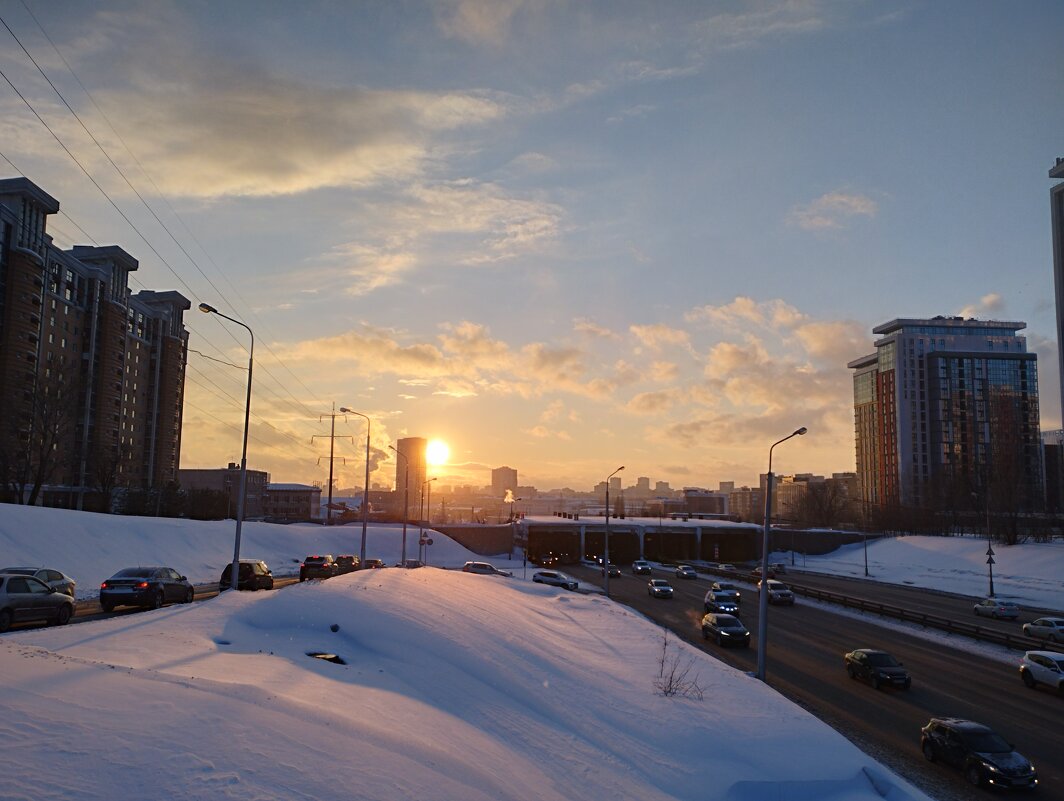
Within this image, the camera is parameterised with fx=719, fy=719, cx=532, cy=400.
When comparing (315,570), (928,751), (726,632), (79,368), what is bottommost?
(726,632)

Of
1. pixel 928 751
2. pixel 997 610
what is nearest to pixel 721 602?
pixel 997 610

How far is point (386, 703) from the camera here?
45.1ft

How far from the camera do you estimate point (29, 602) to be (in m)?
20.4

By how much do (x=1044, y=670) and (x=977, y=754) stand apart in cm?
1325

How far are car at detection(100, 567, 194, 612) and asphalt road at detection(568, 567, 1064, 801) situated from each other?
23627 mm

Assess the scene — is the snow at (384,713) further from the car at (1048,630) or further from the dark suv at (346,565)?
the car at (1048,630)

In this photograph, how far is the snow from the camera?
8570mm

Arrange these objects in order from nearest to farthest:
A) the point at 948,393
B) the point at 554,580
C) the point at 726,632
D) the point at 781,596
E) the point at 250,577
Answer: the point at 250,577 → the point at 726,632 → the point at 781,596 → the point at 554,580 → the point at 948,393

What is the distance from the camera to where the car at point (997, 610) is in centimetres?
4819

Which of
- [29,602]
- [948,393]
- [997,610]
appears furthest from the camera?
[948,393]

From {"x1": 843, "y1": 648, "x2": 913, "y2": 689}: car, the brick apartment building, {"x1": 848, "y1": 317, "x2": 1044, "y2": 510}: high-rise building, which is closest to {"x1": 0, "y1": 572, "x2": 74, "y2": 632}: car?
{"x1": 843, "y1": 648, "x2": 913, "y2": 689}: car

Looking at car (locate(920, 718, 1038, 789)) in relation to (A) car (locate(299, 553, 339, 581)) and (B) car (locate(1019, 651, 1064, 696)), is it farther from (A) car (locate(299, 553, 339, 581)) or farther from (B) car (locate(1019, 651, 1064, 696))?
(A) car (locate(299, 553, 339, 581))

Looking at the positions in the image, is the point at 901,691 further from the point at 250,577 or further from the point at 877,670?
the point at 250,577

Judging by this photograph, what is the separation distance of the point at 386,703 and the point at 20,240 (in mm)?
102878
